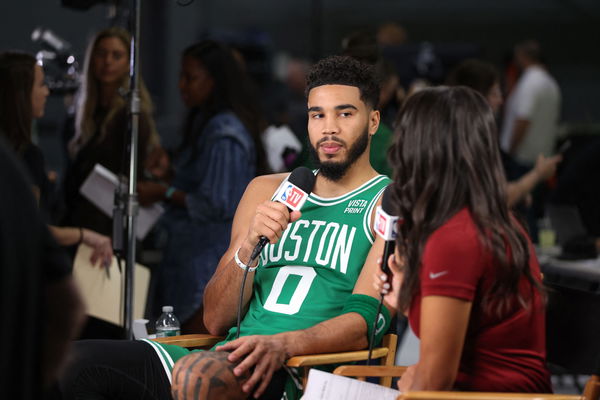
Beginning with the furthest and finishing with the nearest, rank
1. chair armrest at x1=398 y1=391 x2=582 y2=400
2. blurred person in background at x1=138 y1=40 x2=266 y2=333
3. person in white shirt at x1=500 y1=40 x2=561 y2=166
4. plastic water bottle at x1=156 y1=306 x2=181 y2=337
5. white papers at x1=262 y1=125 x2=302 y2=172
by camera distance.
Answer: person in white shirt at x1=500 y1=40 x2=561 y2=166 < white papers at x1=262 y1=125 x2=302 y2=172 < blurred person in background at x1=138 y1=40 x2=266 y2=333 < plastic water bottle at x1=156 y1=306 x2=181 y2=337 < chair armrest at x1=398 y1=391 x2=582 y2=400

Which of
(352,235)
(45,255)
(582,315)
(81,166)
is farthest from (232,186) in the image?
(45,255)

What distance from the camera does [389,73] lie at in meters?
3.84

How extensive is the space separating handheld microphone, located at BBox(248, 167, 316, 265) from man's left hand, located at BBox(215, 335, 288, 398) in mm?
235

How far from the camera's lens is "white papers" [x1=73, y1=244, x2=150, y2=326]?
10.8 feet

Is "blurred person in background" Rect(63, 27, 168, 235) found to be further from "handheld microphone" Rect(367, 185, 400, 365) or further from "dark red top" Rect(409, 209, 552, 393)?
"dark red top" Rect(409, 209, 552, 393)

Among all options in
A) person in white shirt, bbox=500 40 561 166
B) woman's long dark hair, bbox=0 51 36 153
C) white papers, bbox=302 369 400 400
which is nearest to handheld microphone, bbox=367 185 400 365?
white papers, bbox=302 369 400 400

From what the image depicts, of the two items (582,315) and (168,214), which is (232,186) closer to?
(168,214)

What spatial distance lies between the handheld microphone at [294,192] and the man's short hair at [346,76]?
337 millimetres

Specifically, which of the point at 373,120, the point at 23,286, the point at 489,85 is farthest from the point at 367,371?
the point at 489,85

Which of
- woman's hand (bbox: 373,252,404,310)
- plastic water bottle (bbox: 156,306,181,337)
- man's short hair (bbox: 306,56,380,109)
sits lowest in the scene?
plastic water bottle (bbox: 156,306,181,337)

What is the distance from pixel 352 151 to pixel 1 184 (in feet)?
4.80

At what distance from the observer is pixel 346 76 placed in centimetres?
245

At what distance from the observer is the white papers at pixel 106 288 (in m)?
3.29

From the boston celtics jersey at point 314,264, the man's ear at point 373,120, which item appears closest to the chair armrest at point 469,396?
the boston celtics jersey at point 314,264
